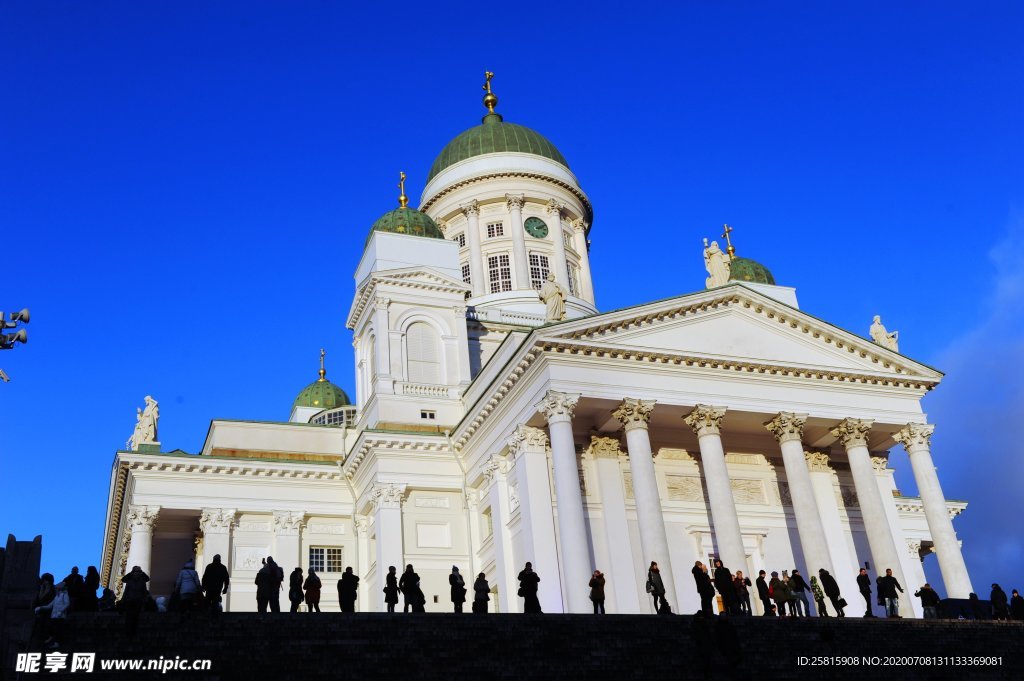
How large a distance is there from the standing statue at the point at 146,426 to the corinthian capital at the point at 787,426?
2057 centimetres

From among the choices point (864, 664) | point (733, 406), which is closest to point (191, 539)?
point (733, 406)

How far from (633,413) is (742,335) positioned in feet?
16.1

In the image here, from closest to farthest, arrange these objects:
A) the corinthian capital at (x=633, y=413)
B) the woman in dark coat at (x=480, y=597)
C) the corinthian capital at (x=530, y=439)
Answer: the woman in dark coat at (x=480, y=597), the corinthian capital at (x=633, y=413), the corinthian capital at (x=530, y=439)

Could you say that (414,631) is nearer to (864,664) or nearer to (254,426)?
(864,664)

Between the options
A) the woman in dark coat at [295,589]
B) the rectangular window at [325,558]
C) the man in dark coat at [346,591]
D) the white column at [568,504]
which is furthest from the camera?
the rectangular window at [325,558]

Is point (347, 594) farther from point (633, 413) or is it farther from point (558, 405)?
point (633, 413)

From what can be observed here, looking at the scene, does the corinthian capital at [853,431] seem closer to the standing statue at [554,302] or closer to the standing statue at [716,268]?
the standing statue at [716,268]

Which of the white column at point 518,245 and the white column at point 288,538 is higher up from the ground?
the white column at point 518,245

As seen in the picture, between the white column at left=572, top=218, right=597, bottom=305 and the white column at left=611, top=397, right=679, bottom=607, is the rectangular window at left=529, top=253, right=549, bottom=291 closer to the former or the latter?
the white column at left=572, top=218, right=597, bottom=305

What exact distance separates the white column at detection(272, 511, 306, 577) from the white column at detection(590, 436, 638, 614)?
10704mm

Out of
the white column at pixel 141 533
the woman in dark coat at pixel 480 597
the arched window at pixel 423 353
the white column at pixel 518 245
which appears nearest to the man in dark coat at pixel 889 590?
the woman in dark coat at pixel 480 597

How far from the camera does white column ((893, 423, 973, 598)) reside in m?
30.4

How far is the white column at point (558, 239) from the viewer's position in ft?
154

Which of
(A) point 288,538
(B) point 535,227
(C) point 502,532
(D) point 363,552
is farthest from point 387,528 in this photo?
(B) point 535,227
